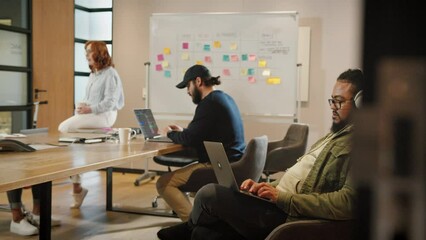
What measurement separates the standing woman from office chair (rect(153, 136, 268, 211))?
1160 millimetres

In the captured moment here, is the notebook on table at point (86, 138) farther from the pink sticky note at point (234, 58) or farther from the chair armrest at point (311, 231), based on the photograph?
the pink sticky note at point (234, 58)

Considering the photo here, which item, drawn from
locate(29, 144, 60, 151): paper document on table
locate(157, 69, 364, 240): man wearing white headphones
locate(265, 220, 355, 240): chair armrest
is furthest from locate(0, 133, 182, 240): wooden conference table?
locate(265, 220, 355, 240): chair armrest

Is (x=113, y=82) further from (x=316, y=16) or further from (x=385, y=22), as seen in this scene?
(x=385, y=22)

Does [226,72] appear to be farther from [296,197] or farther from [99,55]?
[296,197]

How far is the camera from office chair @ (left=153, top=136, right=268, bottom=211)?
9.24 feet

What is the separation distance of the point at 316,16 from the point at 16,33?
3.26m

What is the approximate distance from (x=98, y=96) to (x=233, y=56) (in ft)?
5.47

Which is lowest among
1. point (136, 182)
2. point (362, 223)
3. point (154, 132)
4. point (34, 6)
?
point (136, 182)

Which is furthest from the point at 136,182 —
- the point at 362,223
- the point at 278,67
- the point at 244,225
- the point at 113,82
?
the point at 362,223

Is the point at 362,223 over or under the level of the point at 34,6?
under

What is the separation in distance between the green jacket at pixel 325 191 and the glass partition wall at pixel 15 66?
4093 mm

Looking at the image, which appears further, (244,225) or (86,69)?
(86,69)

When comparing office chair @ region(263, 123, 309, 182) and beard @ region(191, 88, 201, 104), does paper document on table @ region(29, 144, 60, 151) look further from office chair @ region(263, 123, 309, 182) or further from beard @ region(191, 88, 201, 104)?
office chair @ region(263, 123, 309, 182)

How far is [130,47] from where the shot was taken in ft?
18.6
